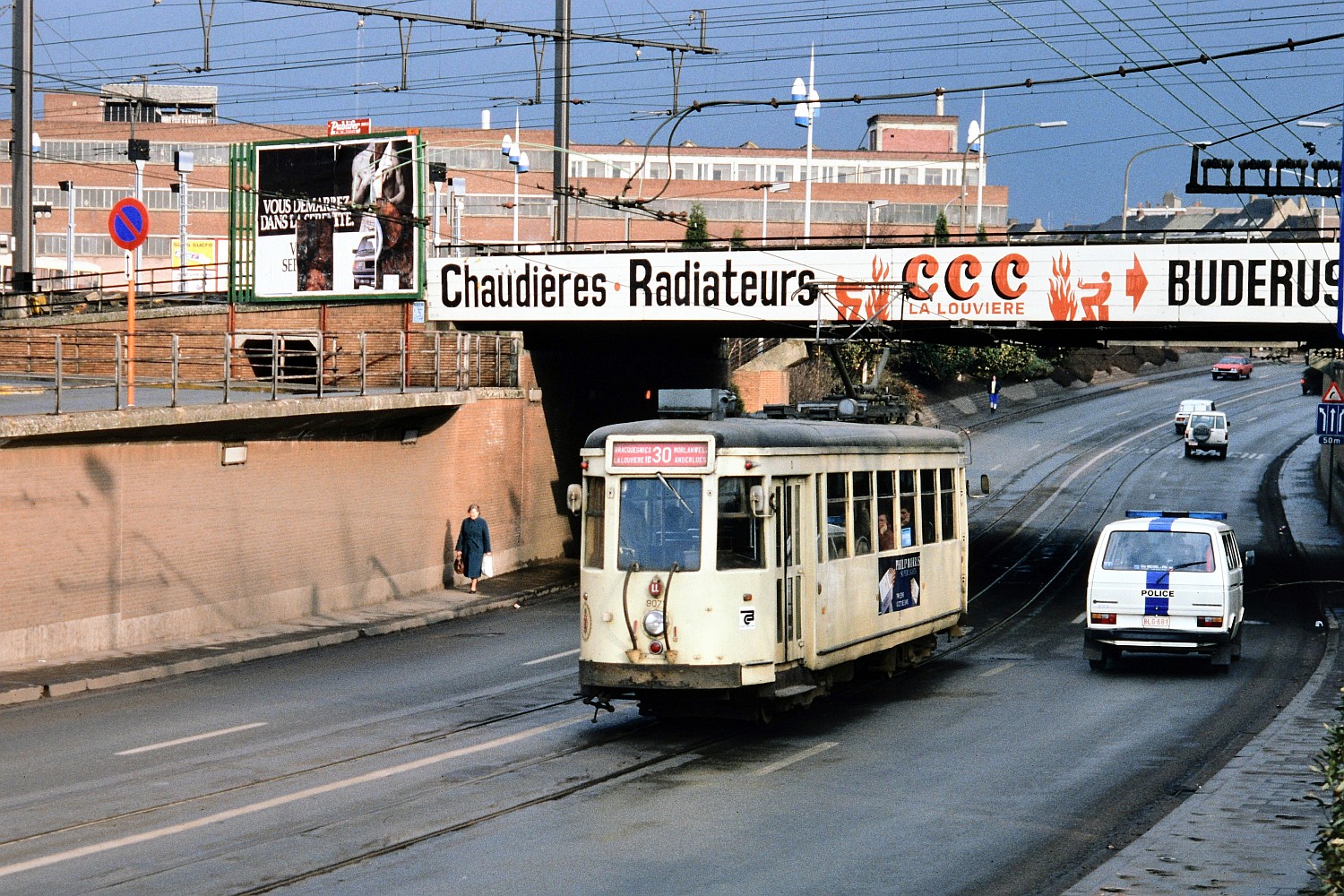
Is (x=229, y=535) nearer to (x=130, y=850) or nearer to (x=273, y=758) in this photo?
(x=273, y=758)

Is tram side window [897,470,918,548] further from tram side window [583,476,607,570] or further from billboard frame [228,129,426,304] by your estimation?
billboard frame [228,129,426,304]

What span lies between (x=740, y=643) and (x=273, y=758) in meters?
4.29

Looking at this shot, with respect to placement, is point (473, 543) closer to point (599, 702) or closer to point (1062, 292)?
point (1062, 292)

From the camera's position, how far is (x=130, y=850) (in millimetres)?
10352

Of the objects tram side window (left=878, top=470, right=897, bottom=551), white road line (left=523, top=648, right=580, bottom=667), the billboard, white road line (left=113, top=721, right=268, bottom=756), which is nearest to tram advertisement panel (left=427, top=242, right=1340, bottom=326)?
the billboard

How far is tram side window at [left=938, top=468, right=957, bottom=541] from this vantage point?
20.1m

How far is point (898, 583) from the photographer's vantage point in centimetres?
1823

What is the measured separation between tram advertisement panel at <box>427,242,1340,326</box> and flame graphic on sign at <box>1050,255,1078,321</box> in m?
0.02

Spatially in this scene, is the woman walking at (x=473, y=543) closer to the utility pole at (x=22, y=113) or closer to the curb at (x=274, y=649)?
the curb at (x=274, y=649)

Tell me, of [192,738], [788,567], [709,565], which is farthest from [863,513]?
[192,738]

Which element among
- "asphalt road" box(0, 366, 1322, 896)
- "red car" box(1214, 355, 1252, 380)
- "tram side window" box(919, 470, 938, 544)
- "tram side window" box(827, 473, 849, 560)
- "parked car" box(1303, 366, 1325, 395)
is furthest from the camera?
"red car" box(1214, 355, 1252, 380)

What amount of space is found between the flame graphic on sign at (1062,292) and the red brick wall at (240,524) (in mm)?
11140

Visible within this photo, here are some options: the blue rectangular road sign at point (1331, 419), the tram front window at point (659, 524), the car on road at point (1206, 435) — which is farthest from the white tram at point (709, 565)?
the car on road at point (1206, 435)

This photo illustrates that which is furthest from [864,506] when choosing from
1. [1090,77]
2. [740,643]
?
[1090,77]
